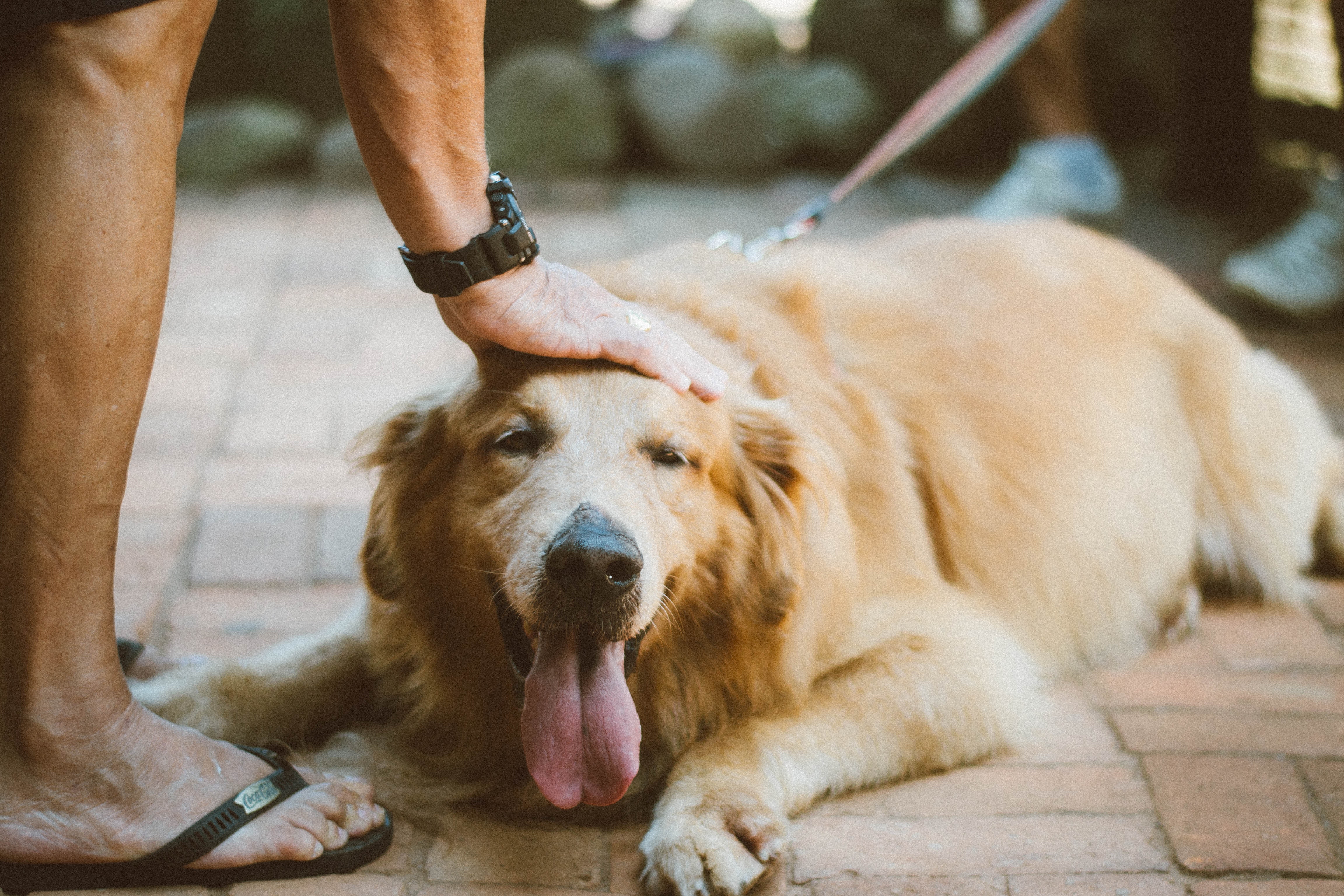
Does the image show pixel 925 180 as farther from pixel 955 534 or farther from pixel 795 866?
pixel 795 866

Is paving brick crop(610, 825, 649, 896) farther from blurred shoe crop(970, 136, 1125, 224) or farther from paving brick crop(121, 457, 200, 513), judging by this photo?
blurred shoe crop(970, 136, 1125, 224)

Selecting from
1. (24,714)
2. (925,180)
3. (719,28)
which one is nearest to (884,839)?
(24,714)

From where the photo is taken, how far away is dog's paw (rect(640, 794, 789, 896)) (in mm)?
1989

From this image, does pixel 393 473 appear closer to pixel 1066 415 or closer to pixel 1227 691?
pixel 1066 415

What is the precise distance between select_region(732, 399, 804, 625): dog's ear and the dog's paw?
15.4 inches

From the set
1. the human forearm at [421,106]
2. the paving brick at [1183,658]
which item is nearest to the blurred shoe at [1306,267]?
the paving brick at [1183,658]

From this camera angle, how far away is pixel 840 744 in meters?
2.34

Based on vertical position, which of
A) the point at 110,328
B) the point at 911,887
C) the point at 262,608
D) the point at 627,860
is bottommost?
the point at 911,887

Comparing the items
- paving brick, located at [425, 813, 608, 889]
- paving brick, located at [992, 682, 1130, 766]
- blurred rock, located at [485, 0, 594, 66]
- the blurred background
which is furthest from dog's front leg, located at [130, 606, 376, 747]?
blurred rock, located at [485, 0, 594, 66]

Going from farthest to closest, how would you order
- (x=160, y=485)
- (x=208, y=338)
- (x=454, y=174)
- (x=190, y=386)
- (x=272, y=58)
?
(x=272, y=58)
(x=208, y=338)
(x=190, y=386)
(x=160, y=485)
(x=454, y=174)

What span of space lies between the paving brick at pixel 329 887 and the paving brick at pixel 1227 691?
1.66m

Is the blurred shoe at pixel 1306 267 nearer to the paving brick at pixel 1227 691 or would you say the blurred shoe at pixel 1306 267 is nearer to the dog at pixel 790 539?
the dog at pixel 790 539

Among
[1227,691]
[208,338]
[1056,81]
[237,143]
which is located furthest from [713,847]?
[237,143]

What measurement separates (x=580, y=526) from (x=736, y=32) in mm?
6452
